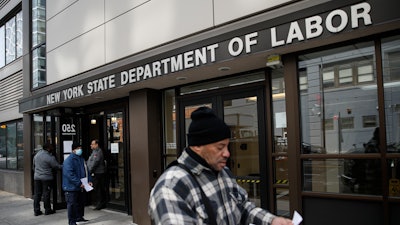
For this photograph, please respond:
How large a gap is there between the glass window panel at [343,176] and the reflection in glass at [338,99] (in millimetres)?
160

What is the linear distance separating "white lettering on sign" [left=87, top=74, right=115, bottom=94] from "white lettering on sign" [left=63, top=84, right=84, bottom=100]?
0.37 metres

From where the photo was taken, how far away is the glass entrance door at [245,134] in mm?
6129

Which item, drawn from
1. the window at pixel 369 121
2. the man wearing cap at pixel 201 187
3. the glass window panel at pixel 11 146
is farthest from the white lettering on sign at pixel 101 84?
the glass window panel at pixel 11 146

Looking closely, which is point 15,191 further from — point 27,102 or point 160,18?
point 160,18

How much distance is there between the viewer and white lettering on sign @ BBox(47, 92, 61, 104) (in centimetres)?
897

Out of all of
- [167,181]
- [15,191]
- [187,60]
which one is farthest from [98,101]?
[167,181]

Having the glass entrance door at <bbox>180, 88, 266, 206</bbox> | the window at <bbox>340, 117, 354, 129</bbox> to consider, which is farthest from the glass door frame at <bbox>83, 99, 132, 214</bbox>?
the window at <bbox>340, 117, 354, 129</bbox>

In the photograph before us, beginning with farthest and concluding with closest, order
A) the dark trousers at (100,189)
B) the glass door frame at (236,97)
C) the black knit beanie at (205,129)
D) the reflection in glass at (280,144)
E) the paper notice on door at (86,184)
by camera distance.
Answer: the dark trousers at (100,189), the paper notice on door at (86,184), the glass door frame at (236,97), the reflection in glass at (280,144), the black knit beanie at (205,129)

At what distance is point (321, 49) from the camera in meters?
5.05

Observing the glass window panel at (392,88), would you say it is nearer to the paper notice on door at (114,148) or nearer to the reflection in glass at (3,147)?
the paper notice on door at (114,148)

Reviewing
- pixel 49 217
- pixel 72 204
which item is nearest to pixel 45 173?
pixel 49 217

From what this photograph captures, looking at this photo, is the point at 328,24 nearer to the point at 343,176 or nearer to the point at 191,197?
the point at 343,176

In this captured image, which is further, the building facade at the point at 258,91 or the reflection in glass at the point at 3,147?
the reflection in glass at the point at 3,147

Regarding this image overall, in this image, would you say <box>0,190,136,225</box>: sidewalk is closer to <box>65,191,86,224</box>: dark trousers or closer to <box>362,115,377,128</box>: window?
<box>65,191,86,224</box>: dark trousers
